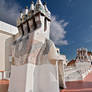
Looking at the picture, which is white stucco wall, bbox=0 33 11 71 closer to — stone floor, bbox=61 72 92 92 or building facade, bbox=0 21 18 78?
building facade, bbox=0 21 18 78

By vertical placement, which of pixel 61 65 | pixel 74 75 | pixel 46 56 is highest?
pixel 46 56

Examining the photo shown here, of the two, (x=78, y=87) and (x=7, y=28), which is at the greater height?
(x=7, y=28)

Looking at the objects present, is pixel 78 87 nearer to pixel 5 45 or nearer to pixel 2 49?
pixel 2 49

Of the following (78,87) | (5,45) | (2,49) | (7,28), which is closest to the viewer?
(78,87)

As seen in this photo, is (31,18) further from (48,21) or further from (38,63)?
(38,63)

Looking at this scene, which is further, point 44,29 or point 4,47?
point 4,47

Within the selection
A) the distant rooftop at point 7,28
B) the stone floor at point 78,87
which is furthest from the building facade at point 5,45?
the stone floor at point 78,87

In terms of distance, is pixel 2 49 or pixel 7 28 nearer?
pixel 2 49

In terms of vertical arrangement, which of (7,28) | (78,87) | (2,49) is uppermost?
(7,28)

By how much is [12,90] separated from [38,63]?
158 cm

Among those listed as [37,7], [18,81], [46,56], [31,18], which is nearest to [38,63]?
[46,56]

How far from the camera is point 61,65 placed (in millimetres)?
4621

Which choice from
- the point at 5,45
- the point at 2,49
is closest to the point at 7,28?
the point at 5,45

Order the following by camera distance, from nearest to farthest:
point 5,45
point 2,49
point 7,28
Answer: point 2,49
point 5,45
point 7,28
